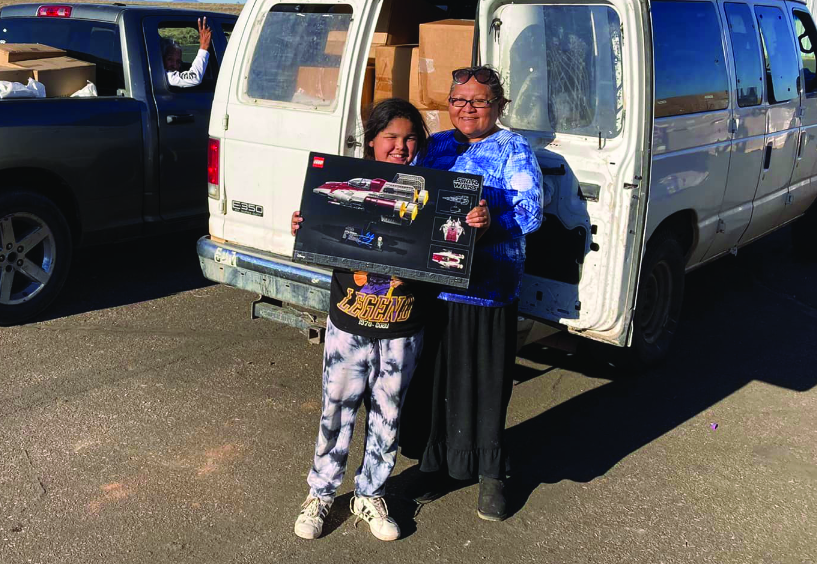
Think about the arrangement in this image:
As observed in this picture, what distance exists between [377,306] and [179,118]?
356 cm

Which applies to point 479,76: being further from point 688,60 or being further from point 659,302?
point 659,302

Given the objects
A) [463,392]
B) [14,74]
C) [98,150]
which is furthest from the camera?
[98,150]

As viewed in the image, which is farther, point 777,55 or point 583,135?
point 777,55

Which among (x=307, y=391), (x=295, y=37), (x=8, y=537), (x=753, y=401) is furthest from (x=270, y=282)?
(x=753, y=401)

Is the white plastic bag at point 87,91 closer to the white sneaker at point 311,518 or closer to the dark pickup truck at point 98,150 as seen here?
the dark pickup truck at point 98,150

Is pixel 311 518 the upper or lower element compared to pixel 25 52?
lower

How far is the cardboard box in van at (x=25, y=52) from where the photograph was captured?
5637 millimetres

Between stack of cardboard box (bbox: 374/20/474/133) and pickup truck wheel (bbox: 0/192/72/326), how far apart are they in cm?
223

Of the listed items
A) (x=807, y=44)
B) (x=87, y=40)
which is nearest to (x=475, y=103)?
(x=87, y=40)

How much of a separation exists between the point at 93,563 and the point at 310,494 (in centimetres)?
83

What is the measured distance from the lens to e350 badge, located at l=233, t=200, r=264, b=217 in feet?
15.4

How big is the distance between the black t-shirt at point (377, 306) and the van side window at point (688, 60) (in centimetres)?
195

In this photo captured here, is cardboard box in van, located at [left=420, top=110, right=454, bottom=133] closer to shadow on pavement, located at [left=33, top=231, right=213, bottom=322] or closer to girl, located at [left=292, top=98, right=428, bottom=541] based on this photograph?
girl, located at [left=292, top=98, right=428, bottom=541]

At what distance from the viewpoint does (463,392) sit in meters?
3.41
